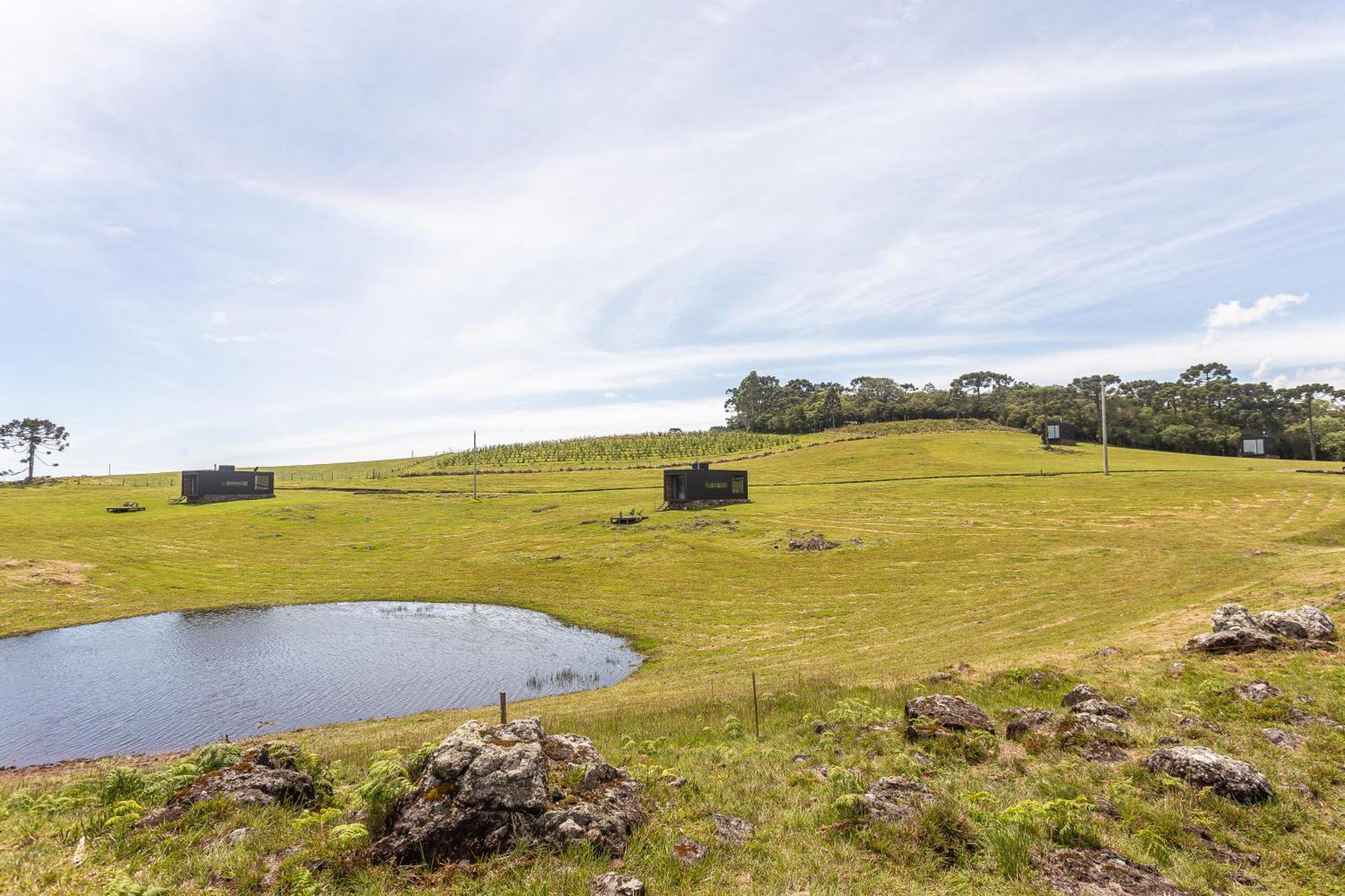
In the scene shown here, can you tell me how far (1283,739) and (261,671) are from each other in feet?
125

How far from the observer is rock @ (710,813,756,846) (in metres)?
9.64

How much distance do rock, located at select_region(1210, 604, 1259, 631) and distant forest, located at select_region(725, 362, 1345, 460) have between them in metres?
113

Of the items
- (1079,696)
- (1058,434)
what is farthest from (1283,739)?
(1058,434)

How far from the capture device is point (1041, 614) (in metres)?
30.3

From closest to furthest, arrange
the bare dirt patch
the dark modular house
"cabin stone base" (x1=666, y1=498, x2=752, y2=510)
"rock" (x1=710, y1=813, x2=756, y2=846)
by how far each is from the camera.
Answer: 1. "rock" (x1=710, y1=813, x2=756, y2=846)
2. the bare dirt patch
3. "cabin stone base" (x1=666, y1=498, x2=752, y2=510)
4. the dark modular house

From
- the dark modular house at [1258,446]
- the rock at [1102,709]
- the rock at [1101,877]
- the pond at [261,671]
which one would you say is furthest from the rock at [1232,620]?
the dark modular house at [1258,446]

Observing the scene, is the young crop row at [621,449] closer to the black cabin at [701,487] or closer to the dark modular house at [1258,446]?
the black cabin at [701,487]

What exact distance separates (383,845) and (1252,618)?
25.9 meters

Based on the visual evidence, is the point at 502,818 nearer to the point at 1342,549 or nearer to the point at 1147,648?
the point at 1147,648

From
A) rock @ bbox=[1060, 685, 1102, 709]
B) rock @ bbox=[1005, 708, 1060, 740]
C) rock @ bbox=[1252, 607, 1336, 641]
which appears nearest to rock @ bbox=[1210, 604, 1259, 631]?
rock @ bbox=[1252, 607, 1336, 641]

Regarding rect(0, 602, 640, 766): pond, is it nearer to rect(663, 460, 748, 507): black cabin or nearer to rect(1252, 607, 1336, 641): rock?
rect(1252, 607, 1336, 641): rock

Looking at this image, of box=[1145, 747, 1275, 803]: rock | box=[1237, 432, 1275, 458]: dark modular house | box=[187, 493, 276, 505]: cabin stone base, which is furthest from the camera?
box=[1237, 432, 1275, 458]: dark modular house

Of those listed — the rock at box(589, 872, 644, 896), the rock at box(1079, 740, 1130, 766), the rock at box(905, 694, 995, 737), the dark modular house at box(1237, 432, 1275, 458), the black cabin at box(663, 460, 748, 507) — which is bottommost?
the rock at box(905, 694, 995, 737)

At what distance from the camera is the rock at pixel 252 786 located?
1051 centimetres
